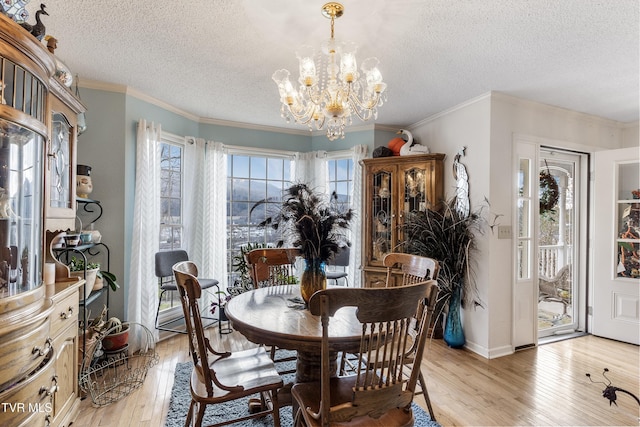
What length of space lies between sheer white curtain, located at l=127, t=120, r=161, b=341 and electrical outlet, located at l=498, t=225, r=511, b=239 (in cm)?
343

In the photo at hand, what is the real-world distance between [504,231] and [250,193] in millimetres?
3057

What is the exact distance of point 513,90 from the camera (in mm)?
2963

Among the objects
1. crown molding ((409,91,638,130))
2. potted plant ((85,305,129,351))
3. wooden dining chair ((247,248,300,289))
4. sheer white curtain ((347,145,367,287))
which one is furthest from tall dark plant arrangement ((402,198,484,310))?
potted plant ((85,305,129,351))

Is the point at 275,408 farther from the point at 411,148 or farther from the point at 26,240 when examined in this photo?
the point at 411,148

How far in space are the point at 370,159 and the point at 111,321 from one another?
3.14m

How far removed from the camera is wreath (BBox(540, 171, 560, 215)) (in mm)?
3701

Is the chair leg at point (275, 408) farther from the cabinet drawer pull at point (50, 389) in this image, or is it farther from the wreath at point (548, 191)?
the wreath at point (548, 191)

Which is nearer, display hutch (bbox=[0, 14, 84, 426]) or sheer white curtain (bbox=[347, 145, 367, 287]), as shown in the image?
display hutch (bbox=[0, 14, 84, 426])

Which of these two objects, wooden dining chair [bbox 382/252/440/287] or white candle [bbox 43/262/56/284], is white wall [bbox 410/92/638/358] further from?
white candle [bbox 43/262/56/284]

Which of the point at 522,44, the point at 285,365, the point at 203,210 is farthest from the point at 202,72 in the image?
the point at 285,365

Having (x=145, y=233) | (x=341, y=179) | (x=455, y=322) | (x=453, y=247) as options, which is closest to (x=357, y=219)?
(x=341, y=179)

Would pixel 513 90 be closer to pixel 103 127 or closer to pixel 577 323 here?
pixel 577 323

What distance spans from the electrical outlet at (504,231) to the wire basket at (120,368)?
11.2 feet

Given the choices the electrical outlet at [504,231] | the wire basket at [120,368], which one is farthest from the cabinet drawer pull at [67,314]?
the electrical outlet at [504,231]
